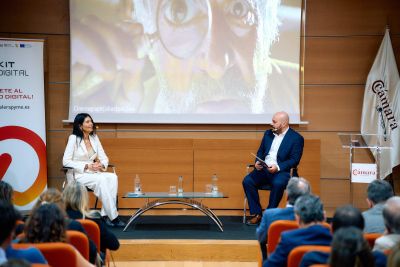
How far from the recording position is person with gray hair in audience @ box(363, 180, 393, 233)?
359 cm

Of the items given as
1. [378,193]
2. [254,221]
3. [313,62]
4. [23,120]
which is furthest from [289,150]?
[23,120]

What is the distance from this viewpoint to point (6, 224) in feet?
8.36

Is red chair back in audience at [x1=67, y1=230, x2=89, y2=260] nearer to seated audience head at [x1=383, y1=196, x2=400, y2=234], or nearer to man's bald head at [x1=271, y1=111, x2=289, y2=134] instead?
seated audience head at [x1=383, y1=196, x2=400, y2=234]

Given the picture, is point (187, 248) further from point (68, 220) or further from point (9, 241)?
point (9, 241)

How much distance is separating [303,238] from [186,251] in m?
2.61

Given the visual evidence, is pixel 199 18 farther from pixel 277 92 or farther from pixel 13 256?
pixel 13 256

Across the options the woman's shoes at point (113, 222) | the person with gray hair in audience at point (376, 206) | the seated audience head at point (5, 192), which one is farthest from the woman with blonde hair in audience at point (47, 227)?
the woman's shoes at point (113, 222)

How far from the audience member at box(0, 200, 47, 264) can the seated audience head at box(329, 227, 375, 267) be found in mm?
1308

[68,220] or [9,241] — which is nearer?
[9,241]

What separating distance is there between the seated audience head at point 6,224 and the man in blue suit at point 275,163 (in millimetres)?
4114

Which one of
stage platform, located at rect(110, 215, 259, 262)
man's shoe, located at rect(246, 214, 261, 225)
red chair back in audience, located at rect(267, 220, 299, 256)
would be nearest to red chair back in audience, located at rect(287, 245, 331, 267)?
red chair back in audience, located at rect(267, 220, 299, 256)

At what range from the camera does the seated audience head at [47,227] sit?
2941 millimetres

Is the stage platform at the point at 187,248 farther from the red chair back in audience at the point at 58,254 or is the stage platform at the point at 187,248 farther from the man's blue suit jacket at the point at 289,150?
the red chair back in audience at the point at 58,254

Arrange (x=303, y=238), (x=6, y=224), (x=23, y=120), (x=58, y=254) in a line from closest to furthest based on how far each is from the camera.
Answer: (x=6, y=224)
(x=58, y=254)
(x=303, y=238)
(x=23, y=120)
